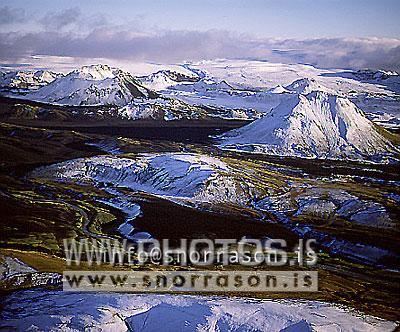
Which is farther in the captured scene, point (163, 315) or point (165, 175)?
point (165, 175)

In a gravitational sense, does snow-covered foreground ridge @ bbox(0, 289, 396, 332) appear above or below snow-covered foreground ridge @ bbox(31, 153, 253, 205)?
above

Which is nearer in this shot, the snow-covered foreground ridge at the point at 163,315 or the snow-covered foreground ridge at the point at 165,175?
the snow-covered foreground ridge at the point at 163,315

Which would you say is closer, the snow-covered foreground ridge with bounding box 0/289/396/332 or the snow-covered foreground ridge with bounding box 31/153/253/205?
the snow-covered foreground ridge with bounding box 0/289/396/332

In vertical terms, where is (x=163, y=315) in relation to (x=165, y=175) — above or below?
above

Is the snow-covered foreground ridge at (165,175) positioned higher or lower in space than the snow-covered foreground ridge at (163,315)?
lower
